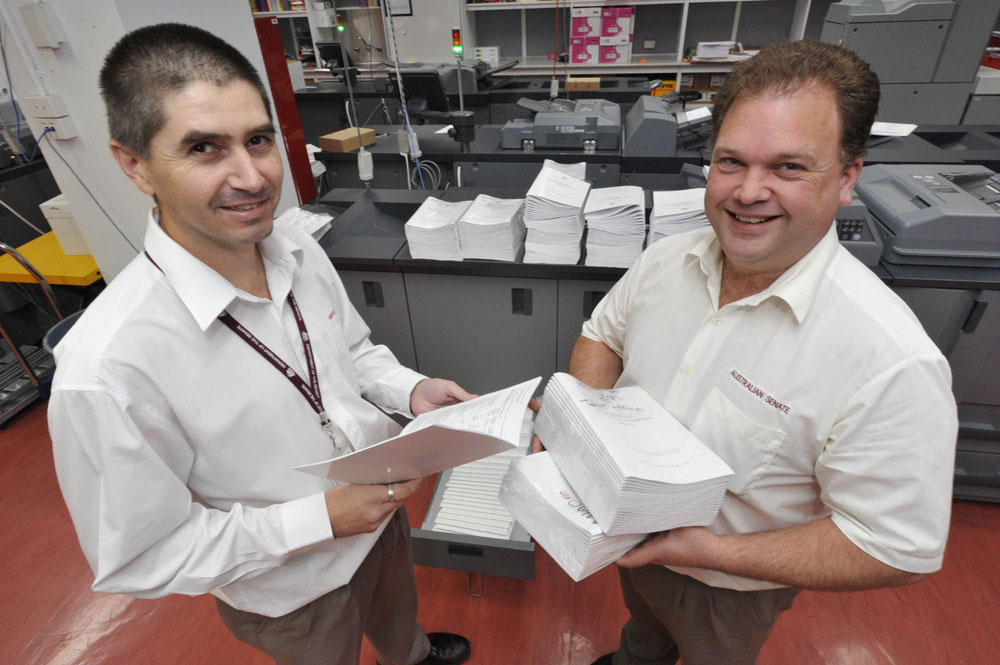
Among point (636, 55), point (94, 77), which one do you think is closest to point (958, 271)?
point (94, 77)

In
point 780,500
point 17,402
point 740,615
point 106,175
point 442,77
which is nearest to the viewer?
point 780,500

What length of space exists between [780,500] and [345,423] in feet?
2.68

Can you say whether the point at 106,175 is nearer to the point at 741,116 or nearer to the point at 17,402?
the point at 17,402

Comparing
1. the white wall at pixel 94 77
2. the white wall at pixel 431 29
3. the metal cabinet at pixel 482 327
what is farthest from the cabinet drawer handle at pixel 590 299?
the white wall at pixel 431 29

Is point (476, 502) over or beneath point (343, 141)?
beneath

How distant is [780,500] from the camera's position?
90cm

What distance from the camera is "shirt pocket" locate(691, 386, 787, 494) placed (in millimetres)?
869

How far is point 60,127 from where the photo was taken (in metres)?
1.82

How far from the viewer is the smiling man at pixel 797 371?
744 millimetres

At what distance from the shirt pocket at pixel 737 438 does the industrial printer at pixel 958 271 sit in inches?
47.4

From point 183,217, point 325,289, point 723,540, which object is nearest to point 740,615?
point 723,540

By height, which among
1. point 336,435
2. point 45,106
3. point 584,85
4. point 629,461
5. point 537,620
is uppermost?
point 45,106

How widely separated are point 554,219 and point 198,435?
1368 mm

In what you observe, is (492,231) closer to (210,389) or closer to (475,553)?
(475,553)
